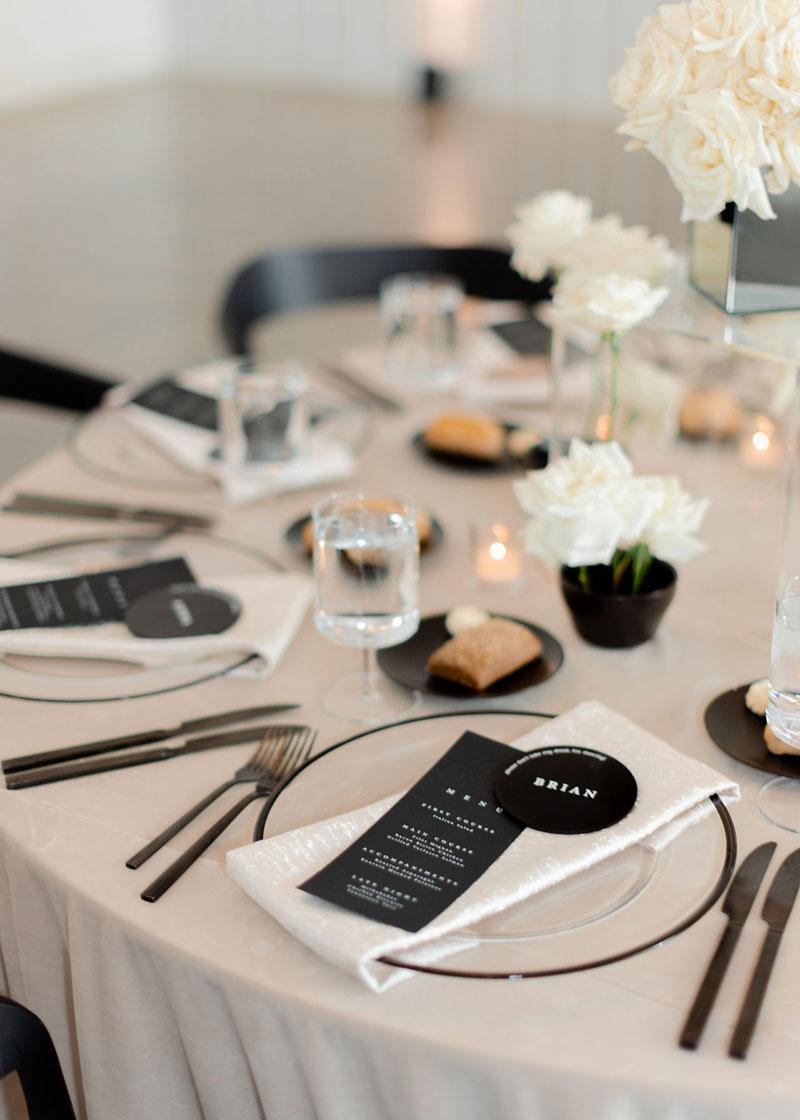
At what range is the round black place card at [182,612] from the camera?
132cm

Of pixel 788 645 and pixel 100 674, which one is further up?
pixel 788 645

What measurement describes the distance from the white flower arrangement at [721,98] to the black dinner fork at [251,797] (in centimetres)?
67

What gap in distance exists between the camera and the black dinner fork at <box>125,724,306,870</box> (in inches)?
39.6

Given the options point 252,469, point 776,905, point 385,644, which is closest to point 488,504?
point 252,469

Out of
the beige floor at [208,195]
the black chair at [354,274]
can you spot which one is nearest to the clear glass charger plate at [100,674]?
the black chair at [354,274]

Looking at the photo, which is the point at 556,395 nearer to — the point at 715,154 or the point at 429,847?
the point at 715,154

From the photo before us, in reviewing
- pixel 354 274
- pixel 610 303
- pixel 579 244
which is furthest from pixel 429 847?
pixel 354 274

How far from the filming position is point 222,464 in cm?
181

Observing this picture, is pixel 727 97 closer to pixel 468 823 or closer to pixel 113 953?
pixel 468 823

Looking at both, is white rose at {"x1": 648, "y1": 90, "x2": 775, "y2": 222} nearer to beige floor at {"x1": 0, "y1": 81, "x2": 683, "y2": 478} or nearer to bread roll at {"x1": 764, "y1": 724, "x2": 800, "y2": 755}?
bread roll at {"x1": 764, "y1": 724, "x2": 800, "y2": 755}

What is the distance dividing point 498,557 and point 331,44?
8.38m

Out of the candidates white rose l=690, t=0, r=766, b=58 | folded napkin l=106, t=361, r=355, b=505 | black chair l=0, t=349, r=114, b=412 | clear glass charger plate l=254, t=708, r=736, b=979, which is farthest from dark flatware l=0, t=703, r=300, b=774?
black chair l=0, t=349, r=114, b=412

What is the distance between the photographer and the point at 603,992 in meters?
0.85

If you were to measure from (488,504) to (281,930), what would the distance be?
94 centimetres
